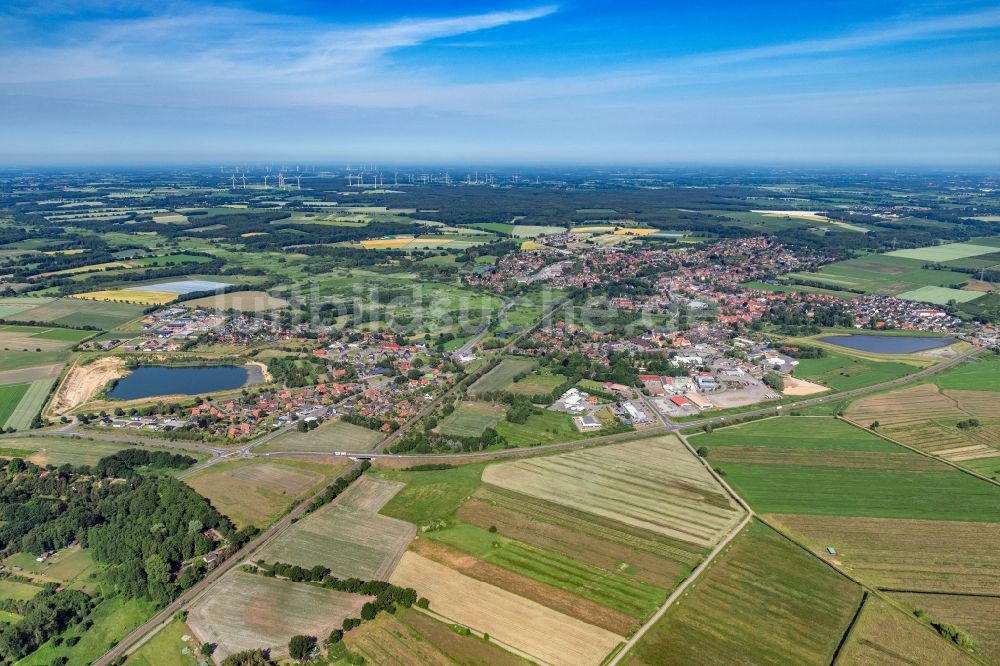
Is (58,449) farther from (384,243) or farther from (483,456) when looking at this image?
(384,243)

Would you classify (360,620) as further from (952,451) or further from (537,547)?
(952,451)

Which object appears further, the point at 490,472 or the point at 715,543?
the point at 490,472

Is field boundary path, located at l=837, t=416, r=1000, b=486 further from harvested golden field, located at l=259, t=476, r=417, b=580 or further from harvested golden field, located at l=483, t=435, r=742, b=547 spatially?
harvested golden field, located at l=259, t=476, r=417, b=580

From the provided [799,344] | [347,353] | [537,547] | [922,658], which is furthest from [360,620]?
[799,344]

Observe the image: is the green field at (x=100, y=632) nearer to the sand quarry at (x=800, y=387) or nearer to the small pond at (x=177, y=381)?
Answer: the small pond at (x=177, y=381)

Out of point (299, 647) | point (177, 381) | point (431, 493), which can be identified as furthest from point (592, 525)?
point (177, 381)

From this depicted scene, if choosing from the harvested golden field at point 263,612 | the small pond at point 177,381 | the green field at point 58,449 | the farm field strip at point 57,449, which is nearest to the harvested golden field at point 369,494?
the harvested golden field at point 263,612
